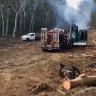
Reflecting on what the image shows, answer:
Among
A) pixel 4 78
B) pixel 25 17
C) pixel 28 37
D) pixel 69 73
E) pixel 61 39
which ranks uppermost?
pixel 25 17

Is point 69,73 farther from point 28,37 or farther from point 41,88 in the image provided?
point 28,37

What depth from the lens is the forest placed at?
5772 cm

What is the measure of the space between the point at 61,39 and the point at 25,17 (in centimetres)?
3714

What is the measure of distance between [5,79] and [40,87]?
3319 mm

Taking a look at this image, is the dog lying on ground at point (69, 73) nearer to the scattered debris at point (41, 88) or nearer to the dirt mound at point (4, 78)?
the scattered debris at point (41, 88)

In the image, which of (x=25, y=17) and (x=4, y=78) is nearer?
(x=4, y=78)

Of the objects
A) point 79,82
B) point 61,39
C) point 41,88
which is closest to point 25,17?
point 61,39

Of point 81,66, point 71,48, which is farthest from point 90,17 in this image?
point 81,66

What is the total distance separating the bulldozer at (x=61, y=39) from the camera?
31875 millimetres

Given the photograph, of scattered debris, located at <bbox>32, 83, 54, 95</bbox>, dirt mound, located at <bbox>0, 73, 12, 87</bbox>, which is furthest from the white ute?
scattered debris, located at <bbox>32, 83, 54, 95</bbox>

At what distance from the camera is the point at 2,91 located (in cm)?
1518

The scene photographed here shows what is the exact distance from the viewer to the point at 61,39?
109 feet

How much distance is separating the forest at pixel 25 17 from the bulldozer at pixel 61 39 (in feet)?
71.8

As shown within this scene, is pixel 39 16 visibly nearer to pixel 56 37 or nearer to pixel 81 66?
pixel 56 37
